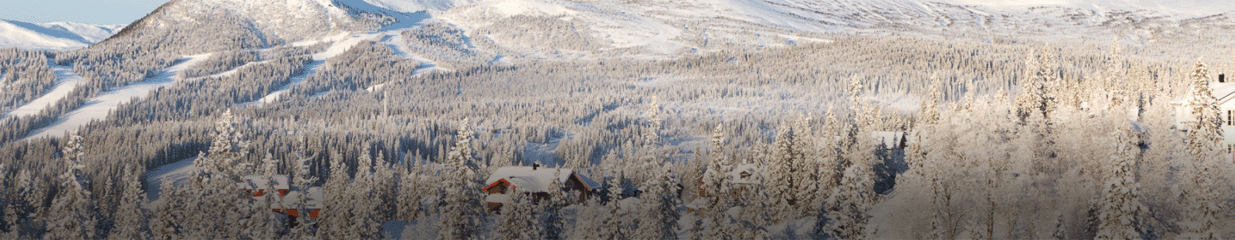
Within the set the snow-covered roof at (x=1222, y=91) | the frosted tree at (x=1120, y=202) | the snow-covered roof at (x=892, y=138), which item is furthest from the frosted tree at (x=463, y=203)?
the snow-covered roof at (x=1222, y=91)

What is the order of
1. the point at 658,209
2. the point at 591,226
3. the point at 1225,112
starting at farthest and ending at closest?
the point at 1225,112
the point at 591,226
the point at 658,209

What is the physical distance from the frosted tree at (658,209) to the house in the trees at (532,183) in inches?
1159

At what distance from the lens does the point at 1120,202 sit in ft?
116

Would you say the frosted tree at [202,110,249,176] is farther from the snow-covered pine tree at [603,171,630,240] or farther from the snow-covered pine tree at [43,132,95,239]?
the snow-covered pine tree at [603,171,630,240]

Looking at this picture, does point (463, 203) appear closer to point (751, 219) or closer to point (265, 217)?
point (265, 217)

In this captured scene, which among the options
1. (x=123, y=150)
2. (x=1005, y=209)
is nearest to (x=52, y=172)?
(x=123, y=150)

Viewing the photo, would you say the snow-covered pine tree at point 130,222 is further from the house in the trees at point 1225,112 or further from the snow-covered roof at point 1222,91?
the snow-covered roof at point 1222,91

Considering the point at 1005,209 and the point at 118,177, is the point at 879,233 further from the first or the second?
the point at 118,177

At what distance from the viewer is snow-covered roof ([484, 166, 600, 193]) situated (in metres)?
77.9

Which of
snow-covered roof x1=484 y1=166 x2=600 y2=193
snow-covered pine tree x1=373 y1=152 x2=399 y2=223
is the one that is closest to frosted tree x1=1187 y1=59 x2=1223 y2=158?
snow-covered roof x1=484 y1=166 x2=600 y2=193

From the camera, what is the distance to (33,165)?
127 m

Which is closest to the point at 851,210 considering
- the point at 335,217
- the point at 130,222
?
the point at 335,217

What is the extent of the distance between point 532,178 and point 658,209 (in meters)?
37.5

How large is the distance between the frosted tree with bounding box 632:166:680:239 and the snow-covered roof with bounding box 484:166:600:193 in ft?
102
